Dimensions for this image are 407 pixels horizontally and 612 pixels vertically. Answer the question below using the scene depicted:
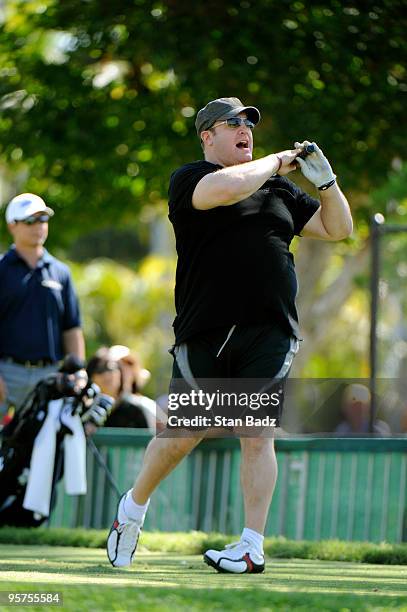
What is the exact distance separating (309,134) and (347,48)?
58.5 inches

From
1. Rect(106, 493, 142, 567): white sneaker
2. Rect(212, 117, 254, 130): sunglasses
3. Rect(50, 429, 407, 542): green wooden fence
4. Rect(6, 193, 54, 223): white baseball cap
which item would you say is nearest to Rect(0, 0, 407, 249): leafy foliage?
Rect(6, 193, 54, 223): white baseball cap

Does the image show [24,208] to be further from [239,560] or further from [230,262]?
[239,560]

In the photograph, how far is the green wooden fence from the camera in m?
9.13

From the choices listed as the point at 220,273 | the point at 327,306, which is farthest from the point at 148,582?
the point at 327,306

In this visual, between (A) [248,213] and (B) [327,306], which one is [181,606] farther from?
(B) [327,306]

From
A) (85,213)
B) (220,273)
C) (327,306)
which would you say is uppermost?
(220,273)

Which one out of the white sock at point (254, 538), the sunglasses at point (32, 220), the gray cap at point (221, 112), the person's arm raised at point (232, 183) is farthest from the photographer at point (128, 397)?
the person's arm raised at point (232, 183)

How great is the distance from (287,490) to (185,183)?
13.3ft

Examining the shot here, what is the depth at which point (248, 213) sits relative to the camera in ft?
19.5

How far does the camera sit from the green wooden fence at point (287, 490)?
9.13m

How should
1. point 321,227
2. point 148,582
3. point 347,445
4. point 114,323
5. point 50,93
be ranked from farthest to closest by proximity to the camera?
point 114,323, point 50,93, point 347,445, point 321,227, point 148,582

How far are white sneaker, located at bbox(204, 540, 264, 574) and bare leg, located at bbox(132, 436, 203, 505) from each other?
1.43ft

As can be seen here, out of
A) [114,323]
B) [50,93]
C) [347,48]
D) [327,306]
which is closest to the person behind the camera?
[347,48]

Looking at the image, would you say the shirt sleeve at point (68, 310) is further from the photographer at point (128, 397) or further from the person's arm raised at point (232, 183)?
the person's arm raised at point (232, 183)
